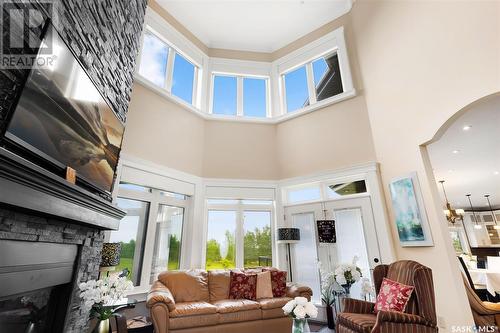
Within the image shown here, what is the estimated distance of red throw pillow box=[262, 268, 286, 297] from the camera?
13.4ft

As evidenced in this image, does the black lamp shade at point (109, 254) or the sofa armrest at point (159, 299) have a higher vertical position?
the black lamp shade at point (109, 254)

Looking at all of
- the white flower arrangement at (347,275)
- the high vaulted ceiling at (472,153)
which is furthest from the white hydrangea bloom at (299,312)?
the high vaulted ceiling at (472,153)

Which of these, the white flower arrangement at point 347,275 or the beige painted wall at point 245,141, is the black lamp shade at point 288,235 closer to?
the white flower arrangement at point 347,275

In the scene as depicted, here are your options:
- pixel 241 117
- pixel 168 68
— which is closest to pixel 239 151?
pixel 241 117

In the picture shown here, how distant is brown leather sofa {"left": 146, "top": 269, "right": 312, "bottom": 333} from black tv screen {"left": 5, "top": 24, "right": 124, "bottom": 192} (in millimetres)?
1737

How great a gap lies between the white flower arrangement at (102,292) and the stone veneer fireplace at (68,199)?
0.63ft

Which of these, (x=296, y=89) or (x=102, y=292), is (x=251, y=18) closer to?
(x=296, y=89)

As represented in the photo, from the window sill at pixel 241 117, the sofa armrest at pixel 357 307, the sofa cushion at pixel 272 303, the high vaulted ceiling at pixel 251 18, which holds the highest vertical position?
the high vaulted ceiling at pixel 251 18

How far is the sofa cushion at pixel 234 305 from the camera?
3443 millimetres

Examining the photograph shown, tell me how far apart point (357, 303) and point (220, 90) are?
5.43 m

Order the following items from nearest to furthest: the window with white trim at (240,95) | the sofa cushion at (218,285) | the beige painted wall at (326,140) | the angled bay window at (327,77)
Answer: the sofa cushion at (218,285) < the beige painted wall at (326,140) < the angled bay window at (327,77) < the window with white trim at (240,95)

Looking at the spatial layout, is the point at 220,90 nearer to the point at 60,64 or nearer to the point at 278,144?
the point at 278,144

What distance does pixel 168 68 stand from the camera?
5492 mm

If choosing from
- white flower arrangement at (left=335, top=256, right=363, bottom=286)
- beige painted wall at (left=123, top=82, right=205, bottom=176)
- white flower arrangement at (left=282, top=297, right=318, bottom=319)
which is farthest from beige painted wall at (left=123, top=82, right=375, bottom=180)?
white flower arrangement at (left=282, top=297, right=318, bottom=319)
